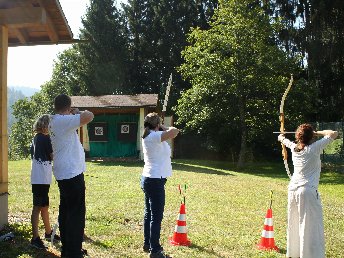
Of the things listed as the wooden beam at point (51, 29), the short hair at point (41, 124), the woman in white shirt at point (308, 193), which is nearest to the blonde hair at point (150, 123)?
the short hair at point (41, 124)

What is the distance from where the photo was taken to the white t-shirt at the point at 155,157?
554cm

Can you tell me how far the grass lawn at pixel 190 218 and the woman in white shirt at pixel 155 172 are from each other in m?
0.46

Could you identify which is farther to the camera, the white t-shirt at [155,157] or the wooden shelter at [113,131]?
the wooden shelter at [113,131]

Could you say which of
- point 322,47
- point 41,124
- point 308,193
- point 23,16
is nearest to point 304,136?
point 308,193

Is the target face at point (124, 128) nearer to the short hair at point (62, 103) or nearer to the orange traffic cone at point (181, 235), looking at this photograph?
the orange traffic cone at point (181, 235)

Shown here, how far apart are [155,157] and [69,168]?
1.25 m

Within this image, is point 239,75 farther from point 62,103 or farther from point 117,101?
point 62,103

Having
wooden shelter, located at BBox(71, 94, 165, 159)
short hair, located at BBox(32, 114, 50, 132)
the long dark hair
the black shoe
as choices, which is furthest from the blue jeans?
wooden shelter, located at BBox(71, 94, 165, 159)

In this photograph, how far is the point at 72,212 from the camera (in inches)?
195

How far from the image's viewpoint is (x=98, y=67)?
38.5 meters

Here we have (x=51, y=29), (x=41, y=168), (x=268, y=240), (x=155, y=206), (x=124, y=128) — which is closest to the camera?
(x=155, y=206)

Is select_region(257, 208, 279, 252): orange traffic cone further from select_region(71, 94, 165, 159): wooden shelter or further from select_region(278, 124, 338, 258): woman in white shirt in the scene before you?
select_region(71, 94, 165, 159): wooden shelter

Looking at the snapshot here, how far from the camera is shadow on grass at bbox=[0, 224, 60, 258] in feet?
17.7

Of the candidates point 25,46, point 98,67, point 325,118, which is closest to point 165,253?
point 25,46
